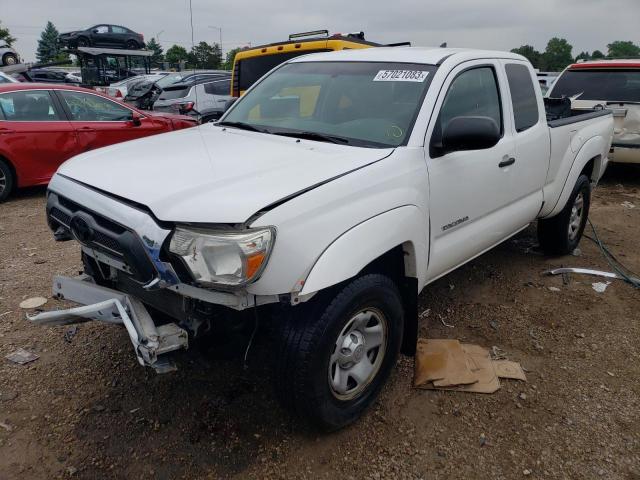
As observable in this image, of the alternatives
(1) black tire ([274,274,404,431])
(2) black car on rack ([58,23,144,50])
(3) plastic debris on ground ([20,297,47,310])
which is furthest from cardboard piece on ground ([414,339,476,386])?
(2) black car on rack ([58,23,144,50])

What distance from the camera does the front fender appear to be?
218cm

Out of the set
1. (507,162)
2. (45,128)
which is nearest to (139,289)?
(507,162)

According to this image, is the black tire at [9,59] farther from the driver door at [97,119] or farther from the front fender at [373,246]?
the front fender at [373,246]

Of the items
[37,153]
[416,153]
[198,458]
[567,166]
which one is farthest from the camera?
[37,153]

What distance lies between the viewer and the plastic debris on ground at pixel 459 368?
3.08 metres

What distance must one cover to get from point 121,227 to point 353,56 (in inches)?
83.7

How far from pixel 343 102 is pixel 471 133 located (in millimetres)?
889

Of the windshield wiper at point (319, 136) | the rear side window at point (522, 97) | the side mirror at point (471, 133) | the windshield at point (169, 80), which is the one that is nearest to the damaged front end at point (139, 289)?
the windshield wiper at point (319, 136)

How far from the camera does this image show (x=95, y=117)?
755cm

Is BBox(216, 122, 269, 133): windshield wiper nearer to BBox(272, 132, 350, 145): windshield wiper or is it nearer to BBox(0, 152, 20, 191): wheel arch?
BBox(272, 132, 350, 145): windshield wiper

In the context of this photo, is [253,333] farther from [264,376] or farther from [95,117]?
[95,117]

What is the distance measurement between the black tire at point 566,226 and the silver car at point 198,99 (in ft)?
27.2

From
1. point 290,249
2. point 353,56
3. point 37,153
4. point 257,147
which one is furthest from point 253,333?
point 37,153

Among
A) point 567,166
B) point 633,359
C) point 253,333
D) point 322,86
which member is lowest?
point 633,359
